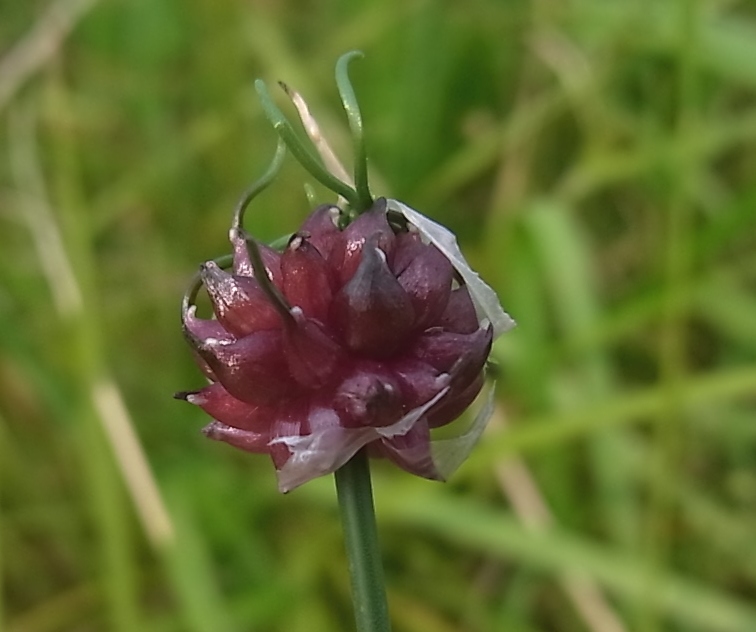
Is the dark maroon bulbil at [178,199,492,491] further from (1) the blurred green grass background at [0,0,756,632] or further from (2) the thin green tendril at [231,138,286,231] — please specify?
(1) the blurred green grass background at [0,0,756,632]

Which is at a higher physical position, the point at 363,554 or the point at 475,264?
the point at 363,554

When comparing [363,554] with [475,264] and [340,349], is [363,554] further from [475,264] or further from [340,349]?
[475,264]

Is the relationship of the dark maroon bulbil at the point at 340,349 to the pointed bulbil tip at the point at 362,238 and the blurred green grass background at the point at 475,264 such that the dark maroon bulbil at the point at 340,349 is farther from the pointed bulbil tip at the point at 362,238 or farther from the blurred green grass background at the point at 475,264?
the blurred green grass background at the point at 475,264

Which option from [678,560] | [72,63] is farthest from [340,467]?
[72,63]

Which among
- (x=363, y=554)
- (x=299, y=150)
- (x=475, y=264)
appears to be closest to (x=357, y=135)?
(x=299, y=150)

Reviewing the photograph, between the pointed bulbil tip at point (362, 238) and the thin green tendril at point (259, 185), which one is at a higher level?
the thin green tendril at point (259, 185)

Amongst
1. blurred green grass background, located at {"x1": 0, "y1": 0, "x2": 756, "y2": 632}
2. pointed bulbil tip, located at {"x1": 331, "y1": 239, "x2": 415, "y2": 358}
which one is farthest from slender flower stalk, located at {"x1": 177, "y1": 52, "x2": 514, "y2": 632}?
blurred green grass background, located at {"x1": 0, "y1": 0, "x2": 756, "y2": 632}

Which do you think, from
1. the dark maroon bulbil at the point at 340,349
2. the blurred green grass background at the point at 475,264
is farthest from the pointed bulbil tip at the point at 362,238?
the blurred green grass background at the point at 475,264
